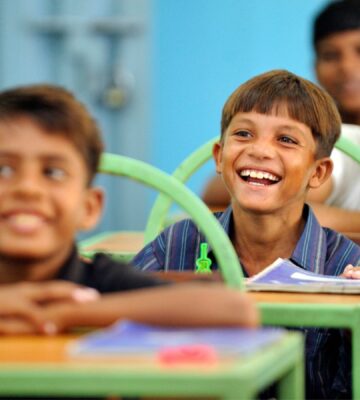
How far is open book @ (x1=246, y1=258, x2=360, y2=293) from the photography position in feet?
7.84

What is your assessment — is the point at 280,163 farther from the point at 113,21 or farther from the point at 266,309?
the point at 113,21

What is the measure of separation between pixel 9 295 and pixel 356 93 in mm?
3011

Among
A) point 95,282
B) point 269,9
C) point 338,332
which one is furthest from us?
point 269,9

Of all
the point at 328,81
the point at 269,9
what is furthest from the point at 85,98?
the point at 328,81

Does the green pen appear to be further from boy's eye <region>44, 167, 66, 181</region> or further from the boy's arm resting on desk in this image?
the boy's arm resting on desk

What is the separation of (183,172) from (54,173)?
4.61 ft

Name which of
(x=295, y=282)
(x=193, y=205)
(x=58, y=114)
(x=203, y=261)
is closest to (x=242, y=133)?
(x=203, y=261)

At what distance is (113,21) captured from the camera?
687 centimetres

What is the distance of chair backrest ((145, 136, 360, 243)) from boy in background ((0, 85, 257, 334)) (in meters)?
1.13

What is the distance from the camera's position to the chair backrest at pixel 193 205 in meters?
2.22

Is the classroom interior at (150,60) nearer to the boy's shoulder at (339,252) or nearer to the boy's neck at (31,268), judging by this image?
the boy's shoulder at (339,252)

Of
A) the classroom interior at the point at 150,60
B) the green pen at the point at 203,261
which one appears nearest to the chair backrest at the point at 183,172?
the green pen at the point at 203,261

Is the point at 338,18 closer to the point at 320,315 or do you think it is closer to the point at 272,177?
the point at 272,177

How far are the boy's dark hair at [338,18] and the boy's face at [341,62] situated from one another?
2cm
